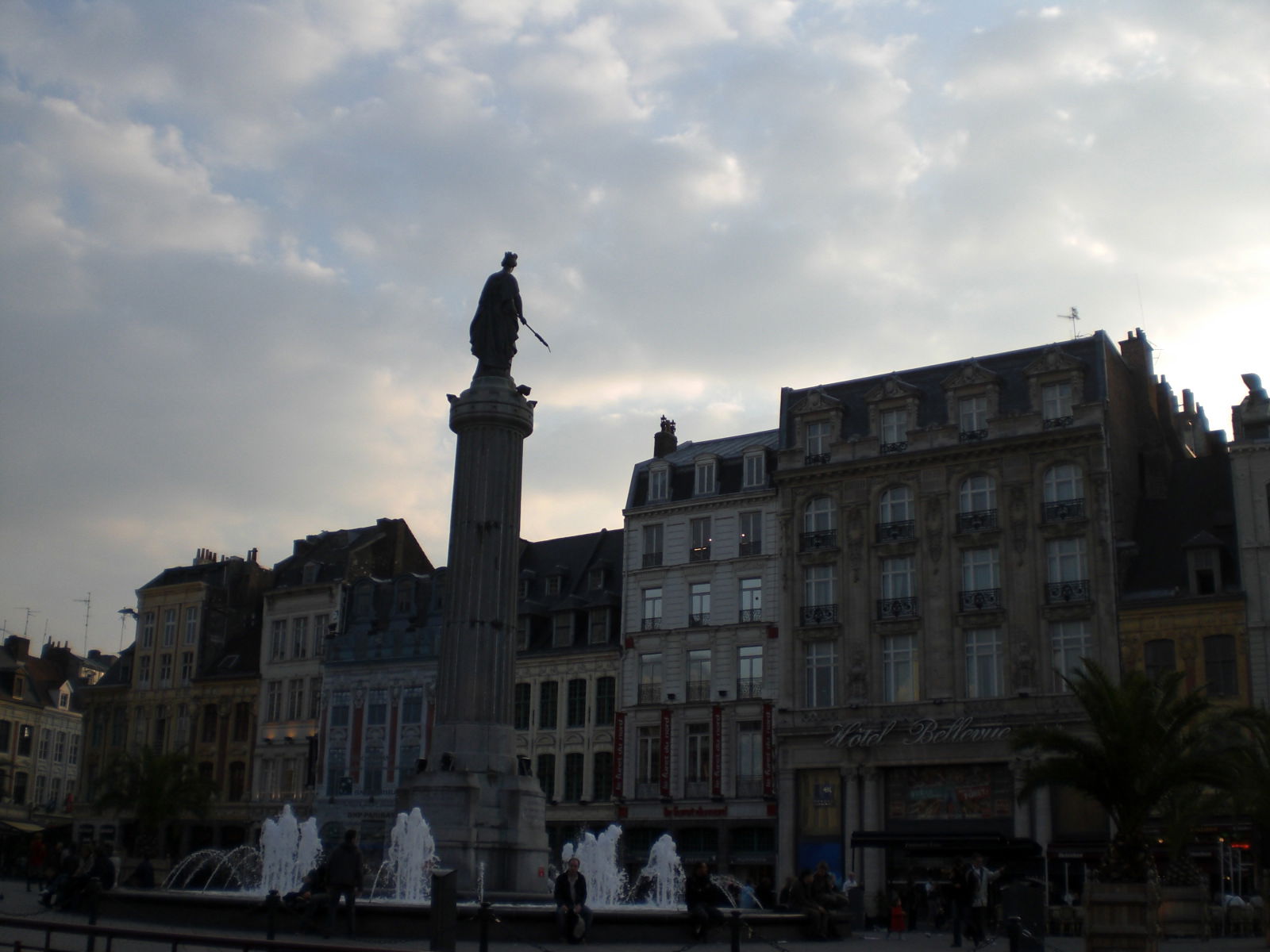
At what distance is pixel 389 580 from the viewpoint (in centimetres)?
6056

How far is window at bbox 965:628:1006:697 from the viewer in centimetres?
4425

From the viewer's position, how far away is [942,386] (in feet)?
158

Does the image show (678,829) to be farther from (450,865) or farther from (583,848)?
(450,865)

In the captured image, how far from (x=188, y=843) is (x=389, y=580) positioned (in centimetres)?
1464

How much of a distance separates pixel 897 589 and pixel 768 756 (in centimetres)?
718

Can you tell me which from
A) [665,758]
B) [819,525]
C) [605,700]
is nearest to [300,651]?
[605,700]

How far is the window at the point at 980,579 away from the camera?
148ft

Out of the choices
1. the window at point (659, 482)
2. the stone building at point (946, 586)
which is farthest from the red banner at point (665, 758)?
the window at point (659, 482)

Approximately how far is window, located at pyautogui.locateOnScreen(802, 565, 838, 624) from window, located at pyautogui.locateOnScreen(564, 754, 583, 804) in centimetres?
1095

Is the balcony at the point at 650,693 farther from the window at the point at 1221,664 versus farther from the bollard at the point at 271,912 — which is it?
the bollard at the point at 271,912

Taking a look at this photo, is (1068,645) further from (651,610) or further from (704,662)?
(651,610)

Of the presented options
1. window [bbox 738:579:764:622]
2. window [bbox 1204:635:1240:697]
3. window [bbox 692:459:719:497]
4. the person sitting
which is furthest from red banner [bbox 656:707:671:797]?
the person sitting

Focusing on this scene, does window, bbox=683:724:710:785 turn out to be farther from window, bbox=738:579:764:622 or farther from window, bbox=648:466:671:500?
window, bbox=648:466:671:500

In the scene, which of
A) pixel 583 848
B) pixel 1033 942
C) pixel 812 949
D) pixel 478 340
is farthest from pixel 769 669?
pixel 1033 942
